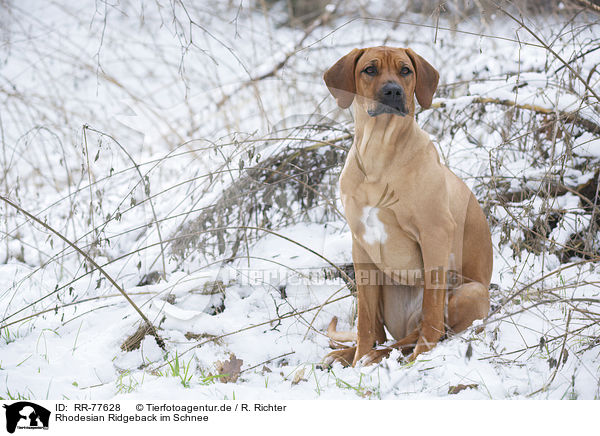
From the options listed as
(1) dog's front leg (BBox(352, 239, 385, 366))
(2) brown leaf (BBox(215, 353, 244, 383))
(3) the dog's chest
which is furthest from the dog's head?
(2) brown leaf (BBox(215, 353, 244, 383))

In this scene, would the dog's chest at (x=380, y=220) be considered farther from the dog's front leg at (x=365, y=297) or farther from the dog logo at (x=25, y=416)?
the dog logo at (x=25, y=416)

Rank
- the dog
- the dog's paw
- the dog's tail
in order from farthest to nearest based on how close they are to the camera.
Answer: the dog's tail, the dog's paw, the dog

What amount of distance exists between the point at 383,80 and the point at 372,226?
0.55 meters

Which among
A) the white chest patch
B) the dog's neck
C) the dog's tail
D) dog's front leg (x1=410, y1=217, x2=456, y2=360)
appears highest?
the dog's neck

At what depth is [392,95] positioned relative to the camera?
1824 millimetres

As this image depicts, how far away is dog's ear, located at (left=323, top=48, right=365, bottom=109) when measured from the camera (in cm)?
195

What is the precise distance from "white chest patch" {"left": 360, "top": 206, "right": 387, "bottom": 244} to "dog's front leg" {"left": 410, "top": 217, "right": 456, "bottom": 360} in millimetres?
157

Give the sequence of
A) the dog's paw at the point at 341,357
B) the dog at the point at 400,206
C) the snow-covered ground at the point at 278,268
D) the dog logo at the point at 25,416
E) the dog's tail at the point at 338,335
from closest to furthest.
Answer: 1. the dog logo at the point at 25,416
2. the snow-covered ground at the point at 278,268
3. the dog at the point at 400,206
4. the dog's paw at the point at 341,357
5. the dog's tail at the point at 338,335

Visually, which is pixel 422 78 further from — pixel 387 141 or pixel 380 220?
pixel 380 220

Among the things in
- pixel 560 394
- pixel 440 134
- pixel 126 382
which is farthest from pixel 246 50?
pixel 560 394

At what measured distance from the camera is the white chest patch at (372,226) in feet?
6.58

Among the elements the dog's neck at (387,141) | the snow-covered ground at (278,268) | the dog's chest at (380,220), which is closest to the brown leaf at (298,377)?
the snow-covered ground at (278,268)

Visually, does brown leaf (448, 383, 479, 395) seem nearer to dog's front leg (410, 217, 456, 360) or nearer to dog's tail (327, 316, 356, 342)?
dog's front leg (410, 217, 456, 360)

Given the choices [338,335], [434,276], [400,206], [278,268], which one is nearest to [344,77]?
[400,206]
